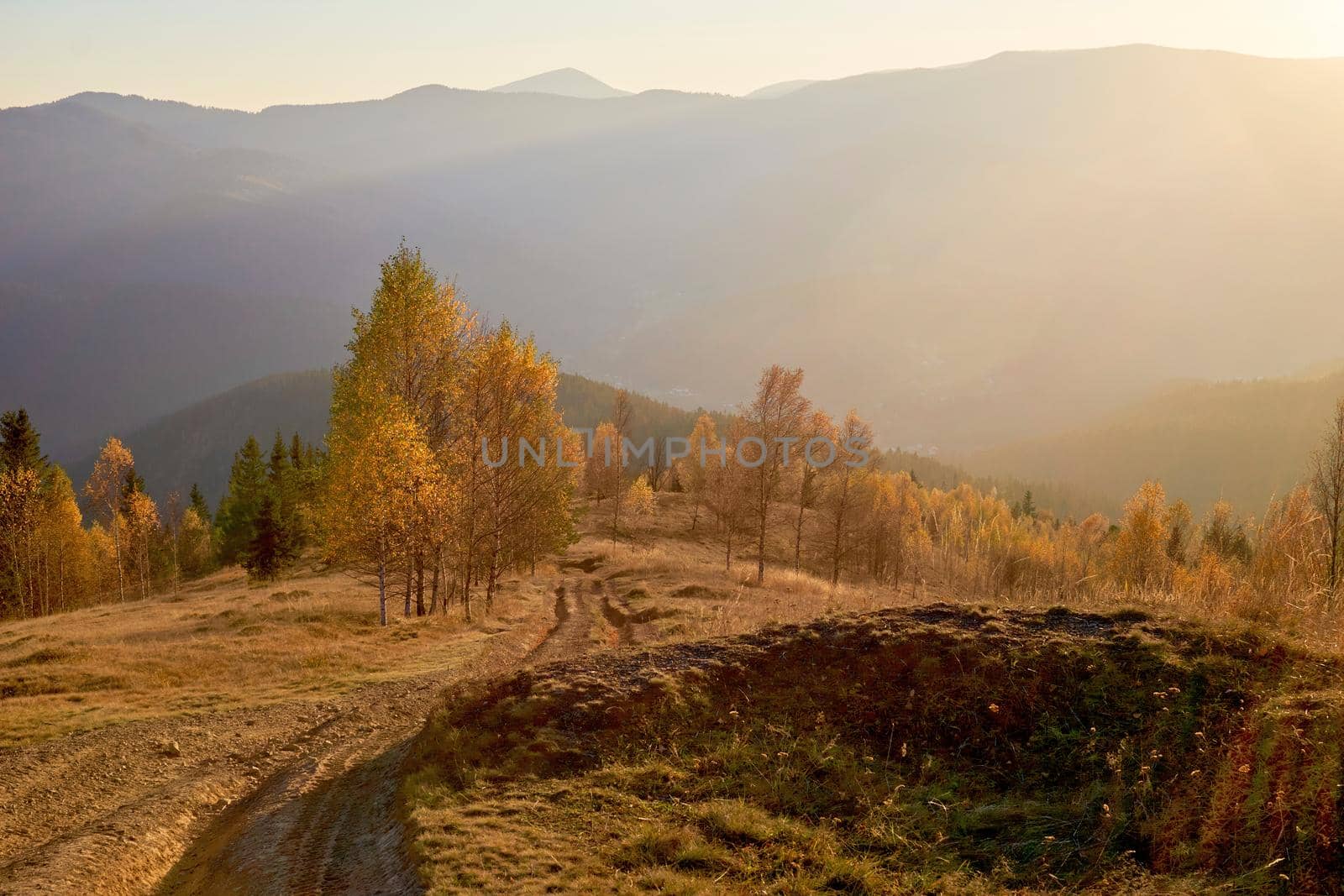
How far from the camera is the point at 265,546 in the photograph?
61.1m

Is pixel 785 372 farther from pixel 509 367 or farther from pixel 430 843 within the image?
pixel 430 843

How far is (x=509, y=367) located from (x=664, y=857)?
A: 2539cm

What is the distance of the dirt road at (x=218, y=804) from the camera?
10.0 meters

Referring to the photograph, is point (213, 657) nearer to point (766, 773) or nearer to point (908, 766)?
point (766, 773)

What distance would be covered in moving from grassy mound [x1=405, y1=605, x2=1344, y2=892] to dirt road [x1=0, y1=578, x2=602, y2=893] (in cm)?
133

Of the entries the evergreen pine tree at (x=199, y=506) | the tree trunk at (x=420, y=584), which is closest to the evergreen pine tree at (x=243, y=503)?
the evergreen pine tree at (x=199, y=506)

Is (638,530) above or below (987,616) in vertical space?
below

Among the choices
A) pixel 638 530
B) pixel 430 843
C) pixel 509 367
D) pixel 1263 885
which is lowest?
pixel 638 530

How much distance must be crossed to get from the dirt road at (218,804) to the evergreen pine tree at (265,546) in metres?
49.6

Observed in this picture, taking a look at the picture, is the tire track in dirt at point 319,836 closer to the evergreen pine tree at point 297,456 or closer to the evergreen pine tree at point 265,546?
the evergreen pine tree at point 265,546

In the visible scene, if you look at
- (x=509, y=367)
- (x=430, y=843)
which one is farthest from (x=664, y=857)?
(x=509, y=367)

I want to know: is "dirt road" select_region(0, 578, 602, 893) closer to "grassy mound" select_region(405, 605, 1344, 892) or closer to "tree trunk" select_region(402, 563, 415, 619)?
"grassy mound" select_region(405, 605, 1344, 892)

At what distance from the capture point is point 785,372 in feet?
137

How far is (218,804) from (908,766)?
40.4 ft
